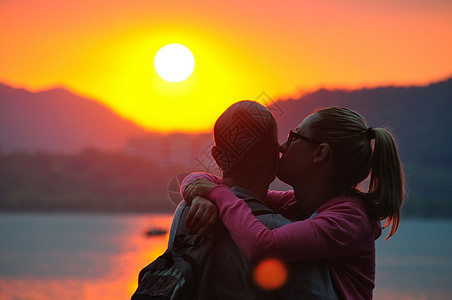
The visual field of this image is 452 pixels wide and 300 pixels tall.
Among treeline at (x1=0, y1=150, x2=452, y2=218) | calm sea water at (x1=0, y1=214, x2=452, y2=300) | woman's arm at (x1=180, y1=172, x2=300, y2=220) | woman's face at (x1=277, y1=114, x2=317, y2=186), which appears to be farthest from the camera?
treeline at (x1=0, y1=150, x2=452, y2=218)

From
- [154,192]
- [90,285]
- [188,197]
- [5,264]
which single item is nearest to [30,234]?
[154,192]

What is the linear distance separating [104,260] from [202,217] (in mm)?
73549

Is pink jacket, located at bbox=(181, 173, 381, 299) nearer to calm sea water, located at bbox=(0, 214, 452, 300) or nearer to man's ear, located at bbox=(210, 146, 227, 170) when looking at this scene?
man's ear, located at bbox=(210, 146, 227, 170)

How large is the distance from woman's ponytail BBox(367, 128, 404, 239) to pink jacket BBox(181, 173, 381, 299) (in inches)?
2.8

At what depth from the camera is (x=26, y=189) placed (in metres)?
133

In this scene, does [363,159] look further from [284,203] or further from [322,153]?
[284,203]

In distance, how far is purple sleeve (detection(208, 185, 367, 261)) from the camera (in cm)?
178

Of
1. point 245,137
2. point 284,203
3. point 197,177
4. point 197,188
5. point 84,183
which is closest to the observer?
point 245,137

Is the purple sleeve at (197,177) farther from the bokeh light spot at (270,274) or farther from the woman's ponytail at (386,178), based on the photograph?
the woman's ponytail at (386,178)

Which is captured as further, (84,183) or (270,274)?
(84,183)

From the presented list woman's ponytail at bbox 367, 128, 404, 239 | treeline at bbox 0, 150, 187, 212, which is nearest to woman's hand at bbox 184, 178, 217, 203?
woman's ponytail at bbox 367, 128, 404, 239

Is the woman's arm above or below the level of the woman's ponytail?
below

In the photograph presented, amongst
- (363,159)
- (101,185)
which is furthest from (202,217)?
(101,185)

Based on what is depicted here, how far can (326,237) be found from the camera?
1851 mm
